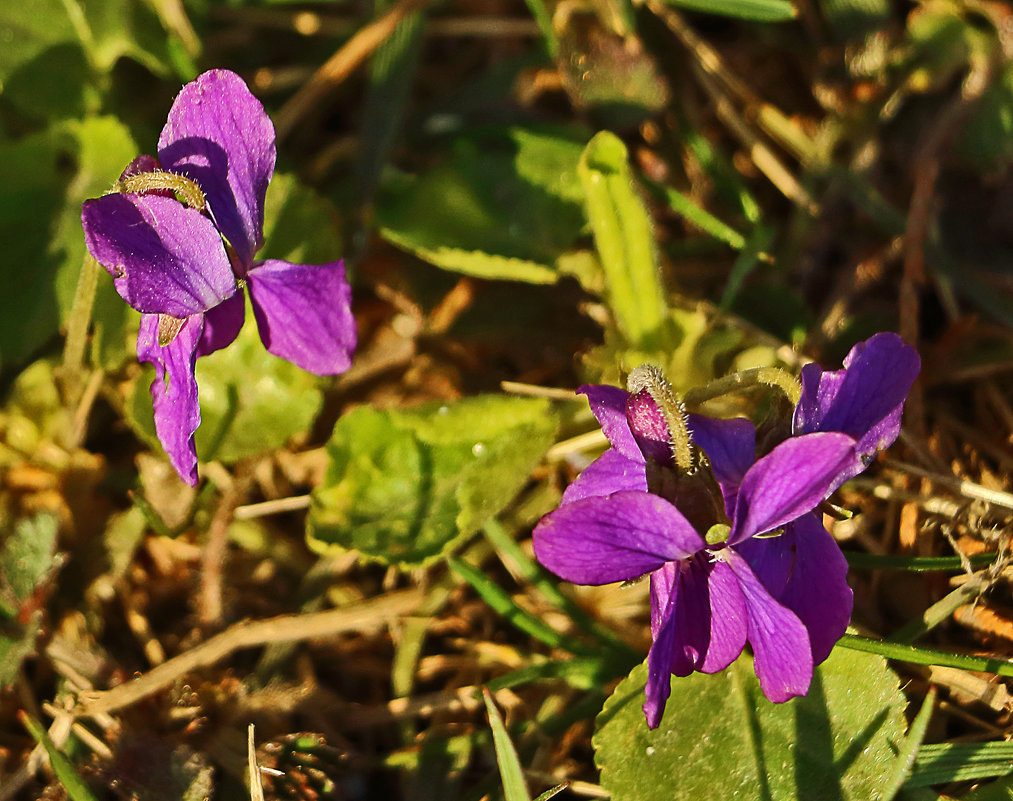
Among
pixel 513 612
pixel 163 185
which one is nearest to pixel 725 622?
pixel 513 612

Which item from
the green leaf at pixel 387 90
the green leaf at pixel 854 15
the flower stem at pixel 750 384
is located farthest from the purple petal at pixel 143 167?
the green leaf at pixel 854 15

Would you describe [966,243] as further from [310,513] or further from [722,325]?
[310,513]

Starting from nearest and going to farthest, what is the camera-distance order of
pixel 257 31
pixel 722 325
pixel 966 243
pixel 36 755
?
pixel 36 755 → pixel 722 325 → pixel 966 243 → pixel 257 31

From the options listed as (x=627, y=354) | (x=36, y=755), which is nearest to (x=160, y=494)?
(x=36, y=755)

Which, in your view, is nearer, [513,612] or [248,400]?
[513,612]

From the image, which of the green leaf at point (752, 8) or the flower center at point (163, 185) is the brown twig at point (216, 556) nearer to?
the flower center at point (163, 185)

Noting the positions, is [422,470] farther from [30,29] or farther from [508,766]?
[30,29]

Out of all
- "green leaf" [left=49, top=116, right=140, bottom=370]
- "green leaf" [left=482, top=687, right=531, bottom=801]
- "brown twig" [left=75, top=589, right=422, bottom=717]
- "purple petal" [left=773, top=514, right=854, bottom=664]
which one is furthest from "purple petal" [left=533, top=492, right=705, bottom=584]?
"green leaf" [left=49, top=116, right=140, bottom=370]
